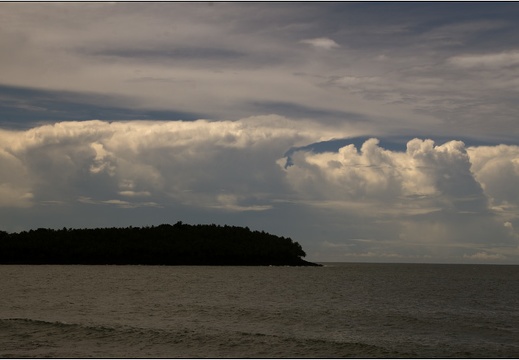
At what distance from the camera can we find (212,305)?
7531cm

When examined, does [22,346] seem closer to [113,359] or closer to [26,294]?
[113,359]

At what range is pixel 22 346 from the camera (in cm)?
4234

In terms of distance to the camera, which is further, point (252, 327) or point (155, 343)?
point (252, 327)

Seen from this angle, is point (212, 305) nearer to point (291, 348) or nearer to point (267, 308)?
point (267, 308)

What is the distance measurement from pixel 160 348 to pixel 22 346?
9018 millimetres

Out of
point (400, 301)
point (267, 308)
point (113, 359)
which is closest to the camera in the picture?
point (113, 359)

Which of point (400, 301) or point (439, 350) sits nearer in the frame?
point (439, 350)

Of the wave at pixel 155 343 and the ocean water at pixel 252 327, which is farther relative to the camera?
the ocean water at pixel 252 327

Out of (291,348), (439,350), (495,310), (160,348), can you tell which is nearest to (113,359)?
(160,348)

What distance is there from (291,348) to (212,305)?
103 feet

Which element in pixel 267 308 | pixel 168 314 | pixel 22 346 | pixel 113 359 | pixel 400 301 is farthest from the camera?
pixel 400 301

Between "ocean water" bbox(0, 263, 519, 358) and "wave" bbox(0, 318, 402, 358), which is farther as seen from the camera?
"ocean water" bbox(0, 263, 519, 358)

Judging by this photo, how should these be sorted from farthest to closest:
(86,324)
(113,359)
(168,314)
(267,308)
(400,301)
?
(400,301)
(267,308)
(168,314)
(86,324)
(113,359)

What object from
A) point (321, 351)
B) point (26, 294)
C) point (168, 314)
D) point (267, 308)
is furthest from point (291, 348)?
point (26, 294)
